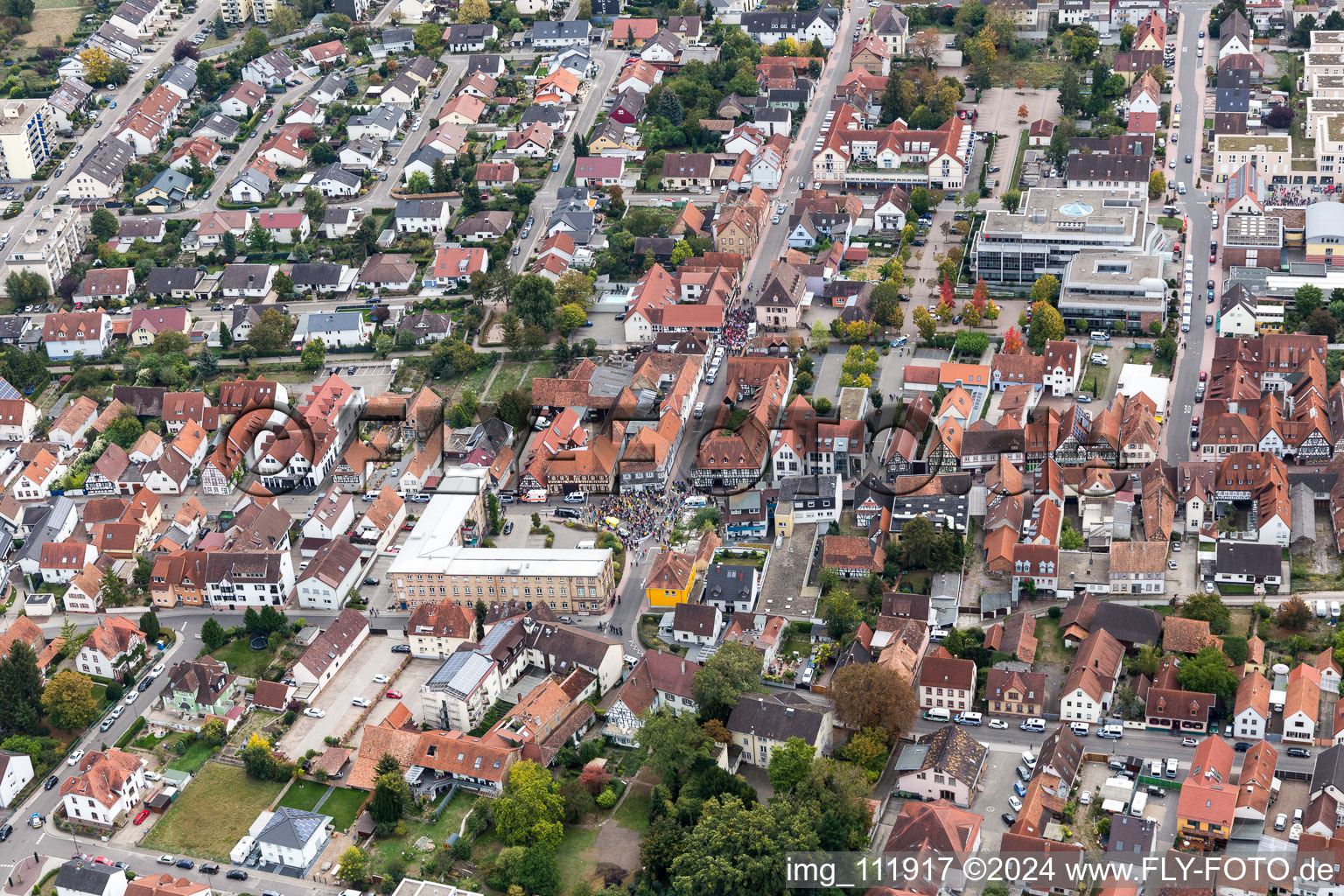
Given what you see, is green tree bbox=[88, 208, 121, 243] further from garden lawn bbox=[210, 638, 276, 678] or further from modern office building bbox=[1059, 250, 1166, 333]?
modern office building bbox=[1059, 250, 1166, 333]

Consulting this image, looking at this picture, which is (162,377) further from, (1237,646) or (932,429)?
(1237,646)

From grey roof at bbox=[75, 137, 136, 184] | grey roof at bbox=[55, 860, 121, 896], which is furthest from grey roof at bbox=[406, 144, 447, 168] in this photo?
grey roof at bbox=[55, 860, 121, 896]

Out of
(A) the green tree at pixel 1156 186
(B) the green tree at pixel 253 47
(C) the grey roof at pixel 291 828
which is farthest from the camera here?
(B) the green tree at pixel 253 47

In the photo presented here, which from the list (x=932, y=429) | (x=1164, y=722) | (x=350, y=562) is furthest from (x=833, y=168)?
(x=1164, y=722)

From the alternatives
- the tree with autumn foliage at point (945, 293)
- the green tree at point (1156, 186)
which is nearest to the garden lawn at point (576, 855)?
the tree with autumn foliage at point (945, 293)

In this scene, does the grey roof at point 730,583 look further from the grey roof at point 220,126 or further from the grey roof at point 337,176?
the grey roof at point 220,126

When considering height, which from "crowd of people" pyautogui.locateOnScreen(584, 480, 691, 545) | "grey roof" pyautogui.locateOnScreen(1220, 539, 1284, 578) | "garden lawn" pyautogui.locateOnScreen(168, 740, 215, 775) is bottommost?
"garden lawn" pyautogui.locateOnScreen(168, 740, 215, 775)

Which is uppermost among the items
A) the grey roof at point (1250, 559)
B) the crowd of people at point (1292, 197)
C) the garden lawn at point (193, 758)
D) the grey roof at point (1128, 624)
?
the crowd of people at point (1292, 197)
